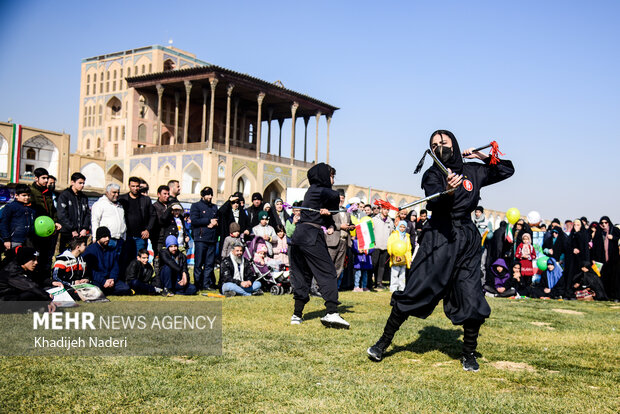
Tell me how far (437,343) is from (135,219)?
16.7ft

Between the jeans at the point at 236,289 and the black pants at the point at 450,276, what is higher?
the black pants at the point at 450,276

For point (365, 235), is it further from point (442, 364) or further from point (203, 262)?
point (442, 364)

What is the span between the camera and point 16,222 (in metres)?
6.95

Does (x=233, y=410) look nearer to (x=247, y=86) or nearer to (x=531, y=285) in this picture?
(x=531, y=285)

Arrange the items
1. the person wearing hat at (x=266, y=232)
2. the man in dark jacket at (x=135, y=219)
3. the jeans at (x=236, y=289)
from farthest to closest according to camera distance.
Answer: the person wearing hat at (x=266, y=232) → the jeans at (x=236, y=289) → the man in dark jacket at (x=135, y=219)

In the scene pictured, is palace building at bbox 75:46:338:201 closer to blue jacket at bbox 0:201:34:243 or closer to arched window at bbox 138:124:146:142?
arched window at bbox 138:124:146:142

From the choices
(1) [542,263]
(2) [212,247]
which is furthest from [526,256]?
(2) [212,247]

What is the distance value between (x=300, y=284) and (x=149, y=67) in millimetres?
39665

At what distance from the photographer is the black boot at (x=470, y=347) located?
4055 millimetres

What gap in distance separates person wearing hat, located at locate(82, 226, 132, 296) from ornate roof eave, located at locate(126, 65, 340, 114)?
86.4 ft

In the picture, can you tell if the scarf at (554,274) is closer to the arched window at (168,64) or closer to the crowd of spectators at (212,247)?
the crowd of spectators at (212,247)

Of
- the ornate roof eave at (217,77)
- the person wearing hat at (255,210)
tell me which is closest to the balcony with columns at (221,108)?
the ornate roof eave at (217,77)

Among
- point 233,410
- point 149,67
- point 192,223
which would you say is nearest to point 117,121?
point 149,67

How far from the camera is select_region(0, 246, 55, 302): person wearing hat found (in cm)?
604
